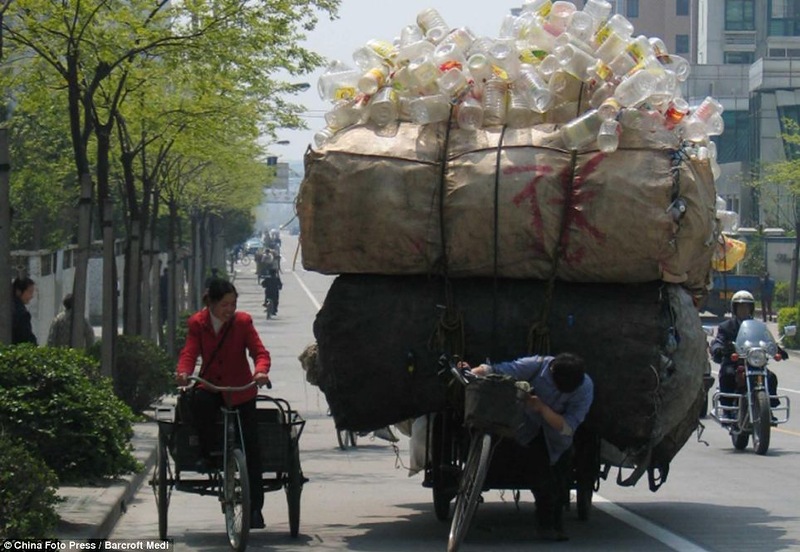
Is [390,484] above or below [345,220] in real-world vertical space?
below

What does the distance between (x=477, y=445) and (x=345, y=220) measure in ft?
5.38

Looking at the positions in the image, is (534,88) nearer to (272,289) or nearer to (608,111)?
(608,111)

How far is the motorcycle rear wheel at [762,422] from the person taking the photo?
16375 millimetres

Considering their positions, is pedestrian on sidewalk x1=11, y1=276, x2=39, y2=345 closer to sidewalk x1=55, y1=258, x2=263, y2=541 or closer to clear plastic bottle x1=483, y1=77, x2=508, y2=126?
sidewalk x1=55, y1=258, x2=263, y2=541

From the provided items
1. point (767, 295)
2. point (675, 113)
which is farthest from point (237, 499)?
point (767, 295)

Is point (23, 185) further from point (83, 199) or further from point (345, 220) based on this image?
point (345, 220)

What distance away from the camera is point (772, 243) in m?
62.4

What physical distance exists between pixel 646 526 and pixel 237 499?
3054 millimetres

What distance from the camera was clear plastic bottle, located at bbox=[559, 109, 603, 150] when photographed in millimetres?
9820

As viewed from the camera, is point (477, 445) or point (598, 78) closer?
point (477, 445)

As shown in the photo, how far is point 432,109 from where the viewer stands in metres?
10.1

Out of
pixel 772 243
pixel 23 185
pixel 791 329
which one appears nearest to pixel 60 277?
pixel 23 185

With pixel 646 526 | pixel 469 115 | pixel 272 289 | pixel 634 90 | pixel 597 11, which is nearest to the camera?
pixel 634 90

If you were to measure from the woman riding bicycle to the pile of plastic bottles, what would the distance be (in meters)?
1.24
